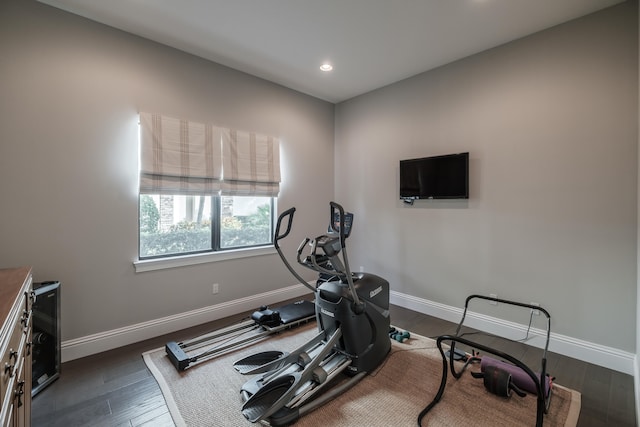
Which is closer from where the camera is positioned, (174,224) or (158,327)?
(158,327)

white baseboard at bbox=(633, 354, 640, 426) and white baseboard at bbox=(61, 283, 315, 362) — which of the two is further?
white baseboard at bbox=(61, 283, 315, 362)

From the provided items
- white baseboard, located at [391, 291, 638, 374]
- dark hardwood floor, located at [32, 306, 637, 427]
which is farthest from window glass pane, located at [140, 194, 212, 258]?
white baseboard, located at [391, 291, 638, 374]

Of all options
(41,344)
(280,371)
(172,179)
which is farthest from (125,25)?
(280,371)

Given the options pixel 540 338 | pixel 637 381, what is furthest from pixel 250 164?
pixel 637 381

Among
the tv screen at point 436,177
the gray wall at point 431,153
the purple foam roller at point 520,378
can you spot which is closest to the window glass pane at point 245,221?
the gray wall at point 431,153

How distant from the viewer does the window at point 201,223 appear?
9.93 ft

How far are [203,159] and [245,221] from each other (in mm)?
949

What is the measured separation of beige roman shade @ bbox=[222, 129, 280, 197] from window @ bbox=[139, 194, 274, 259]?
19cm

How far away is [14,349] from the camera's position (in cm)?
122

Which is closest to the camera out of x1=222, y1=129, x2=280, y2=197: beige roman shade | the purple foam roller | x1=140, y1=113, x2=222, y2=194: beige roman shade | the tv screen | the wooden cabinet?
the wooden cabinet

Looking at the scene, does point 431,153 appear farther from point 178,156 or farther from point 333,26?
point 178,156

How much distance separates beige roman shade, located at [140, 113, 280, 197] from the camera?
2873 millimetres

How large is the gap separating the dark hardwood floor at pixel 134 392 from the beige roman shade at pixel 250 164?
6.05ft

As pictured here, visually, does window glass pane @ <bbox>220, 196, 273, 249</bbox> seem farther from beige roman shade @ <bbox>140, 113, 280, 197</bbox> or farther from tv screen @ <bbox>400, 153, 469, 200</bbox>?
tv screen @ <bbox>400, 153, 469, 200</bbox>
